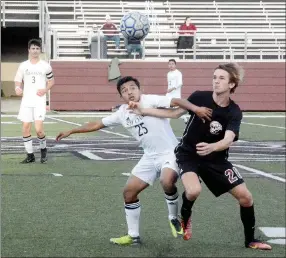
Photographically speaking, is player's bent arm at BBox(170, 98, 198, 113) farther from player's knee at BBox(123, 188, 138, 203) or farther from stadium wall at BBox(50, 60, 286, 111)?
stadium wall at BBox(50, 60, 286, 111)

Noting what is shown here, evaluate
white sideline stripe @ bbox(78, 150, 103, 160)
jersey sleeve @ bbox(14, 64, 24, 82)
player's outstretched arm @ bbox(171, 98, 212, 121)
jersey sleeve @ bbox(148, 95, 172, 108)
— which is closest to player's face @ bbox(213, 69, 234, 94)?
player's outstretched arm @ bbox(171, 98, 212, 121)

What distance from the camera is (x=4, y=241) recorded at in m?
6.79

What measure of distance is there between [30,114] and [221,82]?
8.12 m

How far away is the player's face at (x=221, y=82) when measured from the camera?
421cm

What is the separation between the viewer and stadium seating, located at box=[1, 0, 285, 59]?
108 ft

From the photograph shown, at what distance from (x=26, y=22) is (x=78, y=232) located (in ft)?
92.8

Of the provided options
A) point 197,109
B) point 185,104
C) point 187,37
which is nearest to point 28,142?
point 185,104

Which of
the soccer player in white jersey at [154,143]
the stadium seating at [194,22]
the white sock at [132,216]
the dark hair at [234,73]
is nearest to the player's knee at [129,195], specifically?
the white sock at [132,216]

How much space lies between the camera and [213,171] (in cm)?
561

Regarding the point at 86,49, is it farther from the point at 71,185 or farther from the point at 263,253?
the point at 263,253

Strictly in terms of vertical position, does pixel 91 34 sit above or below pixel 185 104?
above

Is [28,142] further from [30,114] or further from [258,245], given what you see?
[258,245]

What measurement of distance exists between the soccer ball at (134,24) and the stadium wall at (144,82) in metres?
14.4

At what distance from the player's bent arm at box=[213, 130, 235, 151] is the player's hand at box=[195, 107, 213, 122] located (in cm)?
16
